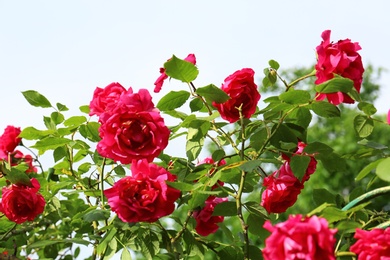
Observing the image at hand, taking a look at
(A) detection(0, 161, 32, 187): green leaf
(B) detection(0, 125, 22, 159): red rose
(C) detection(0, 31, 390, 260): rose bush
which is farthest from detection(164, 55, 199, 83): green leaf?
(B) detection(0, 125, 22, 159): red rose

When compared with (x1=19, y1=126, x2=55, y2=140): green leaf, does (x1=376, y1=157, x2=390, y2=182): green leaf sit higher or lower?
higher

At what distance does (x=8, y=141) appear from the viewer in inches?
118

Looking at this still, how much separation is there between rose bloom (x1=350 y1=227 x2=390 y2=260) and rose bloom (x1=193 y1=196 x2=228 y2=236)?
39.8 inches

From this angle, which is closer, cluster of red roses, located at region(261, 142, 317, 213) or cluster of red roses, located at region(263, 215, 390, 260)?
cluster of red roses, located at region(263, 215, 390, 260)

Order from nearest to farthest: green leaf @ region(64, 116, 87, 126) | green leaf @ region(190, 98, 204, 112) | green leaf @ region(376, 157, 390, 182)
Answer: green leaf @ region(376, 157, 390, 182), green leaf @ region(190, 98, 204, 112), green leaf @ region(64, 116, 87, 126)

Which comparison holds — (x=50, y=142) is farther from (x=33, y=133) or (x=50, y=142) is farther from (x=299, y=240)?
(x=299, y=240)

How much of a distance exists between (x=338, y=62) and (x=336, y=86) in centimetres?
13

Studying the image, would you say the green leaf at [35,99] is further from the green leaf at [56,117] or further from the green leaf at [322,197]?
the green leaf at [322,197]

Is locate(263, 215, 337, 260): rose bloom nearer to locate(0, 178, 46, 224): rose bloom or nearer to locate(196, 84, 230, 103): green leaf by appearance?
locate(196, 84, 230, 103): green leaf

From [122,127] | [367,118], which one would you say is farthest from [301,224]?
[367,118]

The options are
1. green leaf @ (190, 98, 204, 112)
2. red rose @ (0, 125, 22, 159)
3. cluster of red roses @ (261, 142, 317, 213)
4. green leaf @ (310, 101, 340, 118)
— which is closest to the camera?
green leaf @ (310, 101, 340, 118)

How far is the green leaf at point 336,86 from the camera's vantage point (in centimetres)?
181

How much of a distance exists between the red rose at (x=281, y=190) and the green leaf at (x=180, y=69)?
0.43 meters

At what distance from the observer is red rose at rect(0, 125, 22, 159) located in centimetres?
299
